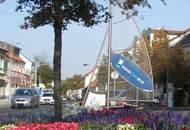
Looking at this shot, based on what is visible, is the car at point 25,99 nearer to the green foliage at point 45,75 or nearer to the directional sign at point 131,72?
the directional sign at point 131,72

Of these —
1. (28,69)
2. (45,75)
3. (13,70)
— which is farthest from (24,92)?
(28,69)

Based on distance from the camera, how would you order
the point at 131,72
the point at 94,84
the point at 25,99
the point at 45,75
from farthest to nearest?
the point at 45,75 < the point at 25,99 < the point at 94,84 < the point at 131,72

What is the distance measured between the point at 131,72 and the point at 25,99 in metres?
31.0

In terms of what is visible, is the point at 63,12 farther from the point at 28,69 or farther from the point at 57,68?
the point at 28,69

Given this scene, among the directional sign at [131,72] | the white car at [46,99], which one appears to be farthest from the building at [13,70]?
the directional sign at [131,72]

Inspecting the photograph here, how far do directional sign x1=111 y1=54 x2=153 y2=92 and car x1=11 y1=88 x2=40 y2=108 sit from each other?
30.1 meters

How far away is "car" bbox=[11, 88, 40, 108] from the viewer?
174 ft

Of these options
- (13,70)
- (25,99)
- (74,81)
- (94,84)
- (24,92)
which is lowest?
(25,99)

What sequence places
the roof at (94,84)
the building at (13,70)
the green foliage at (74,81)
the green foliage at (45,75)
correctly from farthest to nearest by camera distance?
the green foliage at (74,81)
the green foliage at (45,75)
the building at (13,70)
the roof at (94,84)

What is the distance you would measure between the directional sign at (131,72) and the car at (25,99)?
30.1 metres

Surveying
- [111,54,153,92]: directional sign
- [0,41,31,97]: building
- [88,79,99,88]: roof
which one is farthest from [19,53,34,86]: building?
[111,54,153,92]: directional sign

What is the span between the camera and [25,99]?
53188mm

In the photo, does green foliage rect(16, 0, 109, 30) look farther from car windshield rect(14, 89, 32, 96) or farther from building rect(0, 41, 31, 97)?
building rect(0, 41, 31, 97)

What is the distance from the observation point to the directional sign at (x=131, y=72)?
75.3 ft
